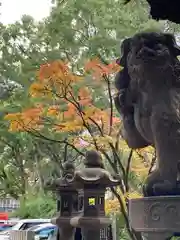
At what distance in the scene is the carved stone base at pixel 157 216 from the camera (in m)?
3.27

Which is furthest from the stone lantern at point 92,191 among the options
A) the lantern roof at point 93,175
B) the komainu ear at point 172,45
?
the komainu ear at point 172,45

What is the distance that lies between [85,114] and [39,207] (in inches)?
418

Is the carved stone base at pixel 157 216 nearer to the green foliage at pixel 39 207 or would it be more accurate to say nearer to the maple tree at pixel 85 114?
the maple tree at pixel 85 114

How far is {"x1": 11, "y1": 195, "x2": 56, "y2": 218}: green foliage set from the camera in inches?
749

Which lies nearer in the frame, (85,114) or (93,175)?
(93,175)

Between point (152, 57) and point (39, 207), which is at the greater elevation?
point (152, 57)

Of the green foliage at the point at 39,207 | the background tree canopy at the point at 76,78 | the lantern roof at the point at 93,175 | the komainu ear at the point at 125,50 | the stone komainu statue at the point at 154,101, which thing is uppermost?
the background tree canopy at the point at 76,78

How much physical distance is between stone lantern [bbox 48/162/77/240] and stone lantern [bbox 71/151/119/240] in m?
0.31

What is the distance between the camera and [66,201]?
20.9ft

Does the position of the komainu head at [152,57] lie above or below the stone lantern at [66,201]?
above

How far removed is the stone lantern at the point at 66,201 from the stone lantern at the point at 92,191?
0.31 m

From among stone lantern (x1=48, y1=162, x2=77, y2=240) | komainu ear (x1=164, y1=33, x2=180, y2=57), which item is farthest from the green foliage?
komainu ear (x1=164, y1=33, x2=180, y2=57)

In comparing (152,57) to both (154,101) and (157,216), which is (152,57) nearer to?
(154,101)

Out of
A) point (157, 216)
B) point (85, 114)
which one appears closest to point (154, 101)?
point (157, 216)
